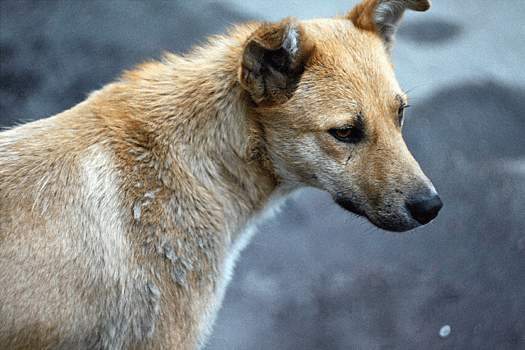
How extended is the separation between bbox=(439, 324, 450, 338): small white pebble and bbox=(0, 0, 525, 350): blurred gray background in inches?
1.7

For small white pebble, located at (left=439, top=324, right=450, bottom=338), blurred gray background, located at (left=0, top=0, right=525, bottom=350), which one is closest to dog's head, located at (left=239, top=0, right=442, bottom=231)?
blurred gray background, located at (left=0, top=0, right=525, bottom=350)

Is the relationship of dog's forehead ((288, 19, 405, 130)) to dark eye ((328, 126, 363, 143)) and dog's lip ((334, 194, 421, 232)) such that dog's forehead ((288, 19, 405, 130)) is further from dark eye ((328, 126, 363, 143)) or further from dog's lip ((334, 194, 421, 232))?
dog's lip ((334, 194, 421, 232))

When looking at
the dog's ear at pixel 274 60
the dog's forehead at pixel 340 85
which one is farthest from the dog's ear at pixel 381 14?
the dog's ear at pixel 274 60

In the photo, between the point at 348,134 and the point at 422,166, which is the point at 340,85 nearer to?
the point at 348,134

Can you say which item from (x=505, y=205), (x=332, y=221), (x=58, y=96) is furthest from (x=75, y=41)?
(x=505, y=205)

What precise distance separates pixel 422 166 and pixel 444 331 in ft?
5.59

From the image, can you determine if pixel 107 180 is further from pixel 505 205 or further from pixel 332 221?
pixel 505 205

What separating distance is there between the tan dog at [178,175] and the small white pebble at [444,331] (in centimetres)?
187

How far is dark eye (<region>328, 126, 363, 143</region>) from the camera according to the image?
2.97 metres

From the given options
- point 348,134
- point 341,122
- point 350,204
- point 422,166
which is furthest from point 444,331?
point 341,122

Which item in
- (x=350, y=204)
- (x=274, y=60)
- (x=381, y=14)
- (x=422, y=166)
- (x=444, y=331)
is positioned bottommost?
(x=444, y=331)

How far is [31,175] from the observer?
2.84m

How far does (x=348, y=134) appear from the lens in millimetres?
2992

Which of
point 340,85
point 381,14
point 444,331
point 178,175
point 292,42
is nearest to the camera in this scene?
point 292,42
